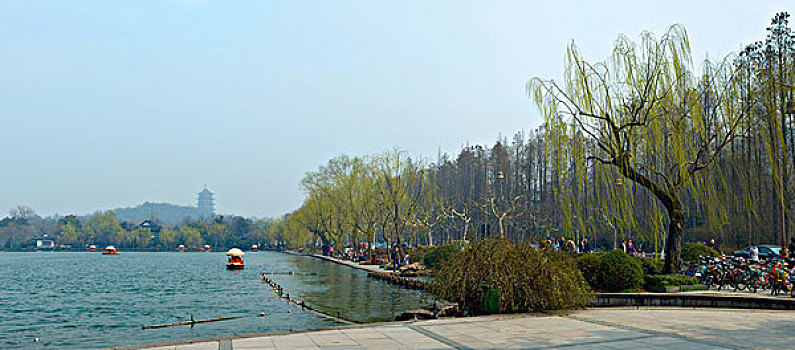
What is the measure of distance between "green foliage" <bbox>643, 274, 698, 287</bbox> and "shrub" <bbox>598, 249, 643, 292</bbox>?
0.93 feet

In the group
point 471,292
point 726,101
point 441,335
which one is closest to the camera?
point 441,335

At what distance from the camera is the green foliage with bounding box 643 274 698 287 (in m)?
14.0

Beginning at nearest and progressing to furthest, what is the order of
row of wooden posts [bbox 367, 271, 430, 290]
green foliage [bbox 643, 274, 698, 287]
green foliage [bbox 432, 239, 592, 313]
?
green foliage [bbox 432, 239, 592, 313]
green foliage [bbox 643, 274, 698, 287]
row of wooden posts [bbox 367, 271, 430, 290]

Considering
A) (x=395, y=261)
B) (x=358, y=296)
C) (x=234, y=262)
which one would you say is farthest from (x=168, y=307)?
(x=234, y=262)

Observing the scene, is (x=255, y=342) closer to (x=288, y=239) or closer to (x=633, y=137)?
(x=633, y=137)

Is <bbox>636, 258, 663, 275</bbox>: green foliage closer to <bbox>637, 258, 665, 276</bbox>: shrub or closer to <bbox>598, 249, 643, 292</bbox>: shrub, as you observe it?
<bbox>637, 258, 665, 276</bbox>: shrub

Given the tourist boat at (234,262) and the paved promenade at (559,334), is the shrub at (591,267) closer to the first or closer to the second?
the paved promenade at (559,334)

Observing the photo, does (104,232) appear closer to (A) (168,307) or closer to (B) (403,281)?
(B) (403,281)

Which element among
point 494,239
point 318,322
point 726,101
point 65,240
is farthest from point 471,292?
point 65,240

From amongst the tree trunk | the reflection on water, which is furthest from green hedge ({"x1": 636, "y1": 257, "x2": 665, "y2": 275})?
the reflection on water

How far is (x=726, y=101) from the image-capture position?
13680 mm

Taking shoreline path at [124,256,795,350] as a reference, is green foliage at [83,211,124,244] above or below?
above

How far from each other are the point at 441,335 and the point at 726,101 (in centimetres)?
927

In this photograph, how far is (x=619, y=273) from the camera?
14148mm
